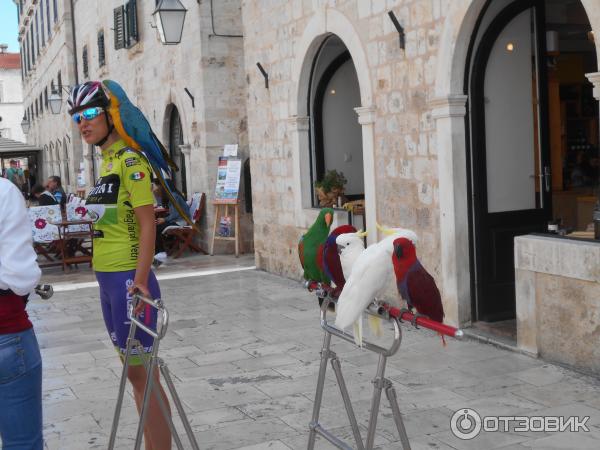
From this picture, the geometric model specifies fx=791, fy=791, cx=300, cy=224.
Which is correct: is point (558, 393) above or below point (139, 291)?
below

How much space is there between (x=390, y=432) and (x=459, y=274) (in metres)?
2.27

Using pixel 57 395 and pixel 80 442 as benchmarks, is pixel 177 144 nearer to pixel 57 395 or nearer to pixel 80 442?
pixel 57 395

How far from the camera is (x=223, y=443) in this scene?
405 cm

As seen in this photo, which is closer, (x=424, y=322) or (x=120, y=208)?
(x=424, y=322)

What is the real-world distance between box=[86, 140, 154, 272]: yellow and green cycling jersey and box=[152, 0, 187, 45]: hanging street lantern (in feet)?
25.2

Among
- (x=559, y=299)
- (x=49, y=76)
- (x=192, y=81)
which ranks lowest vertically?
(x=559, y=299)

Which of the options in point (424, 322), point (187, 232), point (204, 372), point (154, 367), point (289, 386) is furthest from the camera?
point (187, 232)

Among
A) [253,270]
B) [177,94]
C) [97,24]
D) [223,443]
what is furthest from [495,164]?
[97,24]

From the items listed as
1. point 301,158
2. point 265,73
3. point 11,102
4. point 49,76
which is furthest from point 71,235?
point 11,102

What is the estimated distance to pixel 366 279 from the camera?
256 cm

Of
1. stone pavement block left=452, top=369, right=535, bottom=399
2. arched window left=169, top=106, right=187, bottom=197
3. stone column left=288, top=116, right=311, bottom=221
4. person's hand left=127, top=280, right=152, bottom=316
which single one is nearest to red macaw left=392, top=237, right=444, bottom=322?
person's hand left=127, top=280, right=152, bottom=316

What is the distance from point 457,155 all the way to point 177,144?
30.2 feet

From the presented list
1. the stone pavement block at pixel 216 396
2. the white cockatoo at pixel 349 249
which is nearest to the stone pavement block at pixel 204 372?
the stone pavement block at pixel 216 396

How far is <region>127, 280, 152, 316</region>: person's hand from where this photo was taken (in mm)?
3199
